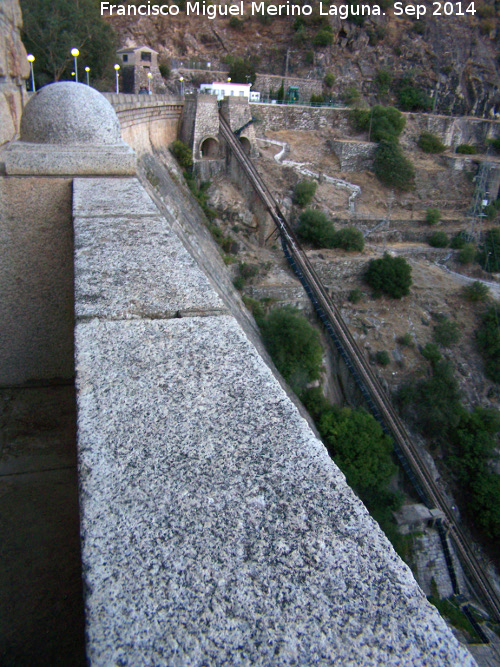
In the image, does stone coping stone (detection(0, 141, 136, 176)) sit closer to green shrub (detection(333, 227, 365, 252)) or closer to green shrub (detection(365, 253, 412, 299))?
green shrub (detection(365, 253, 412, 299))

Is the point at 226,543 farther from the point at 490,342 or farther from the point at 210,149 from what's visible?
the point at 210,149

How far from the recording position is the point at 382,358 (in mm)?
16984

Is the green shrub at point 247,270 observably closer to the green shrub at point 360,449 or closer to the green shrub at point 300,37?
the green shrub at point 360,449

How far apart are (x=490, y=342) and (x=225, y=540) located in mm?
19692

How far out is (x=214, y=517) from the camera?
103 cm

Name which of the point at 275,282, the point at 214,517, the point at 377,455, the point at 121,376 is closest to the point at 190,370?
the point at 121,376

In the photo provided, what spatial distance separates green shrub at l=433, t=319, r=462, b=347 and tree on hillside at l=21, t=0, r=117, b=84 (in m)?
17.2

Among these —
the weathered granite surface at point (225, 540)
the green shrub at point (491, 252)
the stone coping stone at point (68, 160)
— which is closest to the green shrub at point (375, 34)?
the green shrub at point (491, 252)

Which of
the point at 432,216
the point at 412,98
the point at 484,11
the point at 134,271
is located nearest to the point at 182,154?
the point at 432,216

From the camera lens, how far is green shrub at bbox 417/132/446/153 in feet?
93.2

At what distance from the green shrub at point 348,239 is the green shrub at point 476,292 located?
4.88m

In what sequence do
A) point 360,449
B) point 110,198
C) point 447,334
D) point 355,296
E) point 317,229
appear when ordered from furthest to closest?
point 317,229, point 355,296, point 447,334, point 360,449, point 110,198

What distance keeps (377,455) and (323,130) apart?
20.2m

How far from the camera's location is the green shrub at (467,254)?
22.0m
